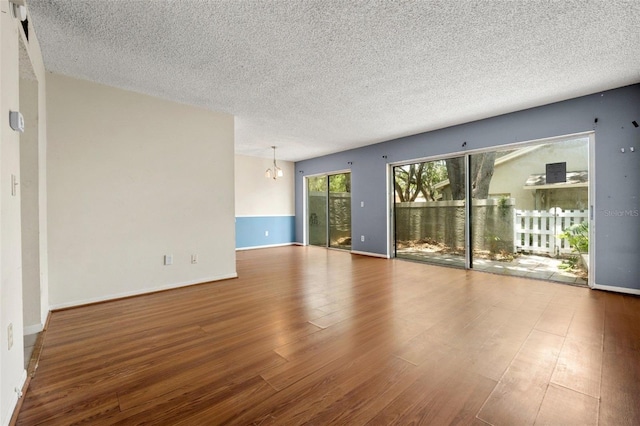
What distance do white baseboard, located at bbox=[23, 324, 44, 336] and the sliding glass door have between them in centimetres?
565

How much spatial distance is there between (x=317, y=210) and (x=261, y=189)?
1.69m

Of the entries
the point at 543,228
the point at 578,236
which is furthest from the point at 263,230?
the point at 578,236

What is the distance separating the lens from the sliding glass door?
714 centimetres

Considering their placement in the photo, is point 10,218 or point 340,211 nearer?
point 10,218

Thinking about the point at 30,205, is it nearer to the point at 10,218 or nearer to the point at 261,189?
the point at 10,218

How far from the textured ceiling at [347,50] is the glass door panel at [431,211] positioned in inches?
55.6

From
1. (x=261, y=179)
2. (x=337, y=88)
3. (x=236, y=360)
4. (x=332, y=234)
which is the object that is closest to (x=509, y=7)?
(x=337, y=88)

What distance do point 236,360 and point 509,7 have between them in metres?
3.18

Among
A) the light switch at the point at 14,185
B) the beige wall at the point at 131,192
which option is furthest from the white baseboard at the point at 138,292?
the light switch at the point at 14,185

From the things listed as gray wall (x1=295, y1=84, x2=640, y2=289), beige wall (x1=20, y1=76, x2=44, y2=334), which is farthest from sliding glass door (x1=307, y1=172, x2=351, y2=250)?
beige wall (x1=20, y1=76, x2=44, y2=334)

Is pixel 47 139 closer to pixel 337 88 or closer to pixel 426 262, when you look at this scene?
pixel 337 88

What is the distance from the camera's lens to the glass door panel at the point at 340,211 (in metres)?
7.08

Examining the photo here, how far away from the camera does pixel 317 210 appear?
311 inches

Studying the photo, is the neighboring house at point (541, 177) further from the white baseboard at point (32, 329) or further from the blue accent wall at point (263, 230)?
the white baseboard at point (32, 329)
